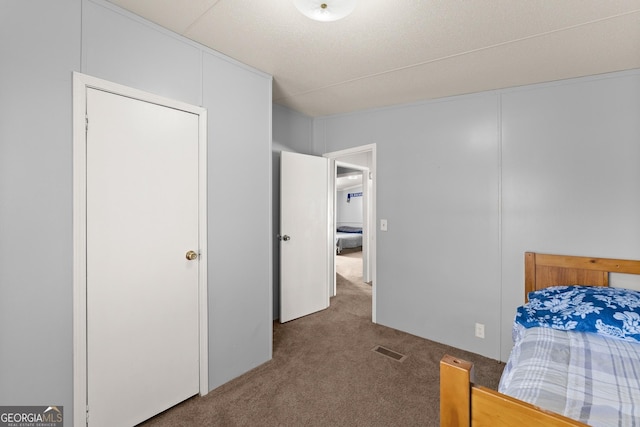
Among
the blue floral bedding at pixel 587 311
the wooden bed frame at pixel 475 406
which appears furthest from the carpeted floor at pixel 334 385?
the wooden bed frame at pixel 475 406

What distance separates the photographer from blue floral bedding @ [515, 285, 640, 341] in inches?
63.1

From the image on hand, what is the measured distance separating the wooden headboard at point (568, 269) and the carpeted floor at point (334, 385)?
82cm

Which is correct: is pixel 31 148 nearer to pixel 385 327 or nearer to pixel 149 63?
pixel 149 63

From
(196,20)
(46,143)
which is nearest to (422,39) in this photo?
(196,20)

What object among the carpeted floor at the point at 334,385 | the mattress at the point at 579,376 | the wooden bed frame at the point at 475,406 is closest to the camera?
the wooden bed frame at the point at 475,406

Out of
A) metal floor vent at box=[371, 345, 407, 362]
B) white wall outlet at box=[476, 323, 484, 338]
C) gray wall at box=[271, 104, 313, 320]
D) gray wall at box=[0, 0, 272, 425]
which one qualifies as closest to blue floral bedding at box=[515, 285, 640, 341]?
white wall outlet at box=[476, 323, 484, 338]

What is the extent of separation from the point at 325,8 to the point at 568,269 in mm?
2577

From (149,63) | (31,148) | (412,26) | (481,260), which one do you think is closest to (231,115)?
(149,63)

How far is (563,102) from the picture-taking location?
2.35m

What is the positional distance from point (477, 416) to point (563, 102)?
2637mm

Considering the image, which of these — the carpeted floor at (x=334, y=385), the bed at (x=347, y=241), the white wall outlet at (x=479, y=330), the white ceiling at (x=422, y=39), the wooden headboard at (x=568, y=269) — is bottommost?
the carpeted floor at (x=334, y=385)

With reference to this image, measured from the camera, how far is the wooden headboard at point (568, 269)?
2125 mm

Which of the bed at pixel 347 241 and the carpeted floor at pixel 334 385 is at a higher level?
the bed at pixel 347 241

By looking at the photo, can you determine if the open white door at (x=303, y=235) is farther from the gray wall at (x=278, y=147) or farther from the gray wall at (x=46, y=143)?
the gray wall at (x=46, y=143)
